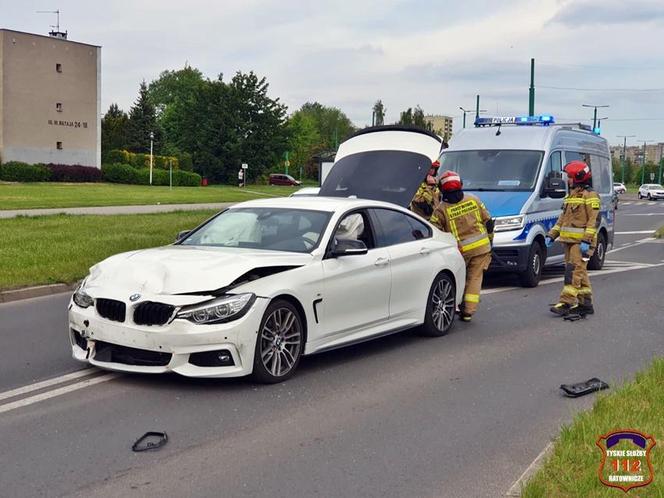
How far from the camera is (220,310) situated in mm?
6379

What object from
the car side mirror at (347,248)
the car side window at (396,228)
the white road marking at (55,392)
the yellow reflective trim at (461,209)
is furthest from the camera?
the yellow reflective trim at (461,209)

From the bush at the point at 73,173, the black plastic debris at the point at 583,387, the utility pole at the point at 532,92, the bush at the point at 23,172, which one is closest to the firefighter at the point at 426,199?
the black plastic debris at the point at 583,387

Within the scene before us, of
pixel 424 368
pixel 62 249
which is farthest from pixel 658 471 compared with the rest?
pixel 62 249

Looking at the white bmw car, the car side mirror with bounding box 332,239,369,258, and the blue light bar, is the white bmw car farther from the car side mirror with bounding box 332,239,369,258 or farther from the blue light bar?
the blue light bar

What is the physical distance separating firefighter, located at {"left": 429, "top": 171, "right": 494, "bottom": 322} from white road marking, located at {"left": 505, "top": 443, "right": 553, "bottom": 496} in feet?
15.6

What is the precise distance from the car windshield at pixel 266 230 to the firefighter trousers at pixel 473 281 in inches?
107

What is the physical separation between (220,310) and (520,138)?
9.16 metres

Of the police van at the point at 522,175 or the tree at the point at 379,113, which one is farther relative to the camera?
the tree at the point at 379,113

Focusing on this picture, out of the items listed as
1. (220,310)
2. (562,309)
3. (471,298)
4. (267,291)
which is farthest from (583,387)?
(562,309)

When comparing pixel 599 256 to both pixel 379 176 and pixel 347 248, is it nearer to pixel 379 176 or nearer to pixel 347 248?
pixel 379 176

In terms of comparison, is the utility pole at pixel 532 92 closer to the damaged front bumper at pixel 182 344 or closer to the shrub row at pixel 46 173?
the damaged front bumper at pixel 182 344

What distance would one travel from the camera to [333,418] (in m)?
5.96

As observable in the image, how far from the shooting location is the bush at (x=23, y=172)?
177 ft

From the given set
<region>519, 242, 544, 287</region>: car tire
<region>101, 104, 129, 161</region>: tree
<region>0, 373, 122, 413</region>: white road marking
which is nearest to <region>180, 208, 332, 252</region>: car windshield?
<region>0, 373, 122, 413</region>: white road marking
